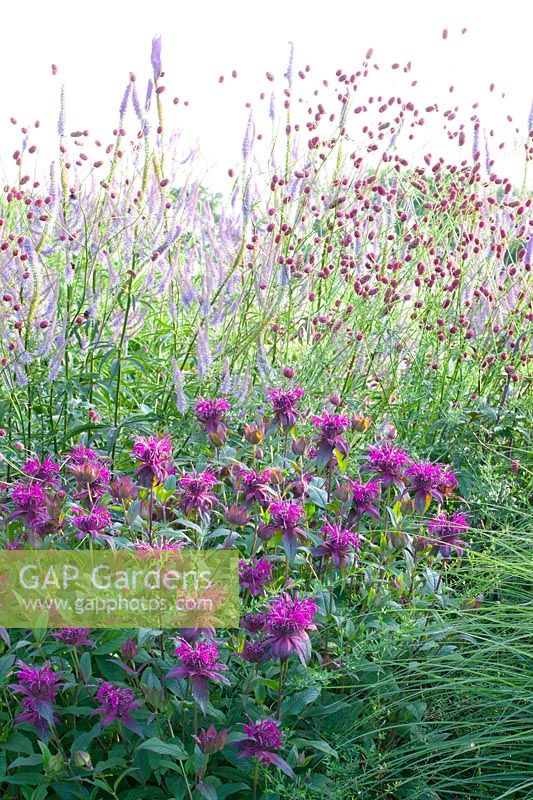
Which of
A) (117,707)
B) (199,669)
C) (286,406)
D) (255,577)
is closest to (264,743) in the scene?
(199,669)

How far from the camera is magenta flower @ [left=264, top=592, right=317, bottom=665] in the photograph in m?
1.95

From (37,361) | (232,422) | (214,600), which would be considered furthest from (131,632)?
(37,361)

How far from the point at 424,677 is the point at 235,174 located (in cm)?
266

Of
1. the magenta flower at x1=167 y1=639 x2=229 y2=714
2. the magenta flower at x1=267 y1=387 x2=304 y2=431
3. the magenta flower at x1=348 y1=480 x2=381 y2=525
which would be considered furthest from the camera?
the magenta flower at x1=267 y1=387 x2=304 y2=431

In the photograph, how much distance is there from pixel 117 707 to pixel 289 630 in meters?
0.40

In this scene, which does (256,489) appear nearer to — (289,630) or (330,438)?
(330,438)

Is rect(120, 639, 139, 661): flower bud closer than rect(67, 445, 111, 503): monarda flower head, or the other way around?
rect(120, 639, 139, 661): flower bud

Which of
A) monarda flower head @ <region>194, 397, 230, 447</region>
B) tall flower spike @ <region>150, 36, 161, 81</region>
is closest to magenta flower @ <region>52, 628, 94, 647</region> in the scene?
monarda flower head @ <region>194, 397, 230, 447</region>

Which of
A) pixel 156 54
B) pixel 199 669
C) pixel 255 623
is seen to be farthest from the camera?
pixel 156 54

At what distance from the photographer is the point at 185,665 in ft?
6.28

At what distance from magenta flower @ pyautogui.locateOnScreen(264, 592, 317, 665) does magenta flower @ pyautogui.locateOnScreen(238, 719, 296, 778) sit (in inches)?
5.7

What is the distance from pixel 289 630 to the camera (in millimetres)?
1951

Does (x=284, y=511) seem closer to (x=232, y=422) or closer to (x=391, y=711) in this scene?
(x=391, y=711)

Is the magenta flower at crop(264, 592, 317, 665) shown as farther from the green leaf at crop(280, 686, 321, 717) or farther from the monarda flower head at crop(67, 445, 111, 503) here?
the monarda flower head at crop(67, 445, 111, 503)
